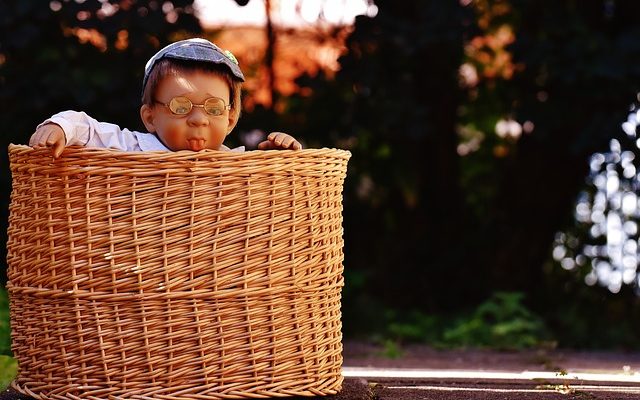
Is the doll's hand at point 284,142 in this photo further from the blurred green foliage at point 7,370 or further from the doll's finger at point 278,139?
the blurred green foliage at point 7,370

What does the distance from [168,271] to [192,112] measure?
488 mm

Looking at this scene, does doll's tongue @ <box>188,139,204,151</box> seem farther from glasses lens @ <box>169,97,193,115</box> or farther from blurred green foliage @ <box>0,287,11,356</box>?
blurred green foliage @ <box>0,287,11,356</box>

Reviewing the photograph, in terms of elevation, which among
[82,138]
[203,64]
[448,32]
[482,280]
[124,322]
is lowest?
[482,280]

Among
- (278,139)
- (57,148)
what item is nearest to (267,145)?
(278,139)

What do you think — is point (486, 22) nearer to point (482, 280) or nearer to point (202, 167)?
point (482, 280)

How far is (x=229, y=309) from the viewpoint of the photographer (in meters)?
2.67

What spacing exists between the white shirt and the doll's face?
89 mm

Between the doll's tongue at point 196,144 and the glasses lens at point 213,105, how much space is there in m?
0.09

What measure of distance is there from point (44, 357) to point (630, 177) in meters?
4.37

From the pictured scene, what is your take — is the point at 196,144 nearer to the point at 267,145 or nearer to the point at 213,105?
the point at 213,105

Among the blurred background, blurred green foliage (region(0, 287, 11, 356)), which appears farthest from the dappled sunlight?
blurred green foliage (region(0, 287, 11, 356))

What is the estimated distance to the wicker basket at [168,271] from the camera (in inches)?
102

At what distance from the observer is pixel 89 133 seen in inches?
112

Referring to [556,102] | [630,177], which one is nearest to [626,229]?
[630,177]
